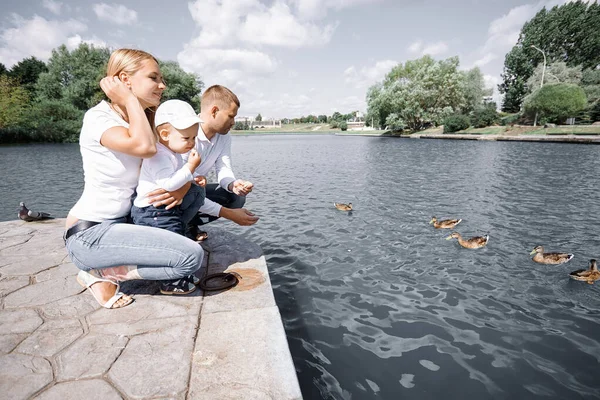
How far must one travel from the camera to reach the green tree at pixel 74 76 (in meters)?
48.1

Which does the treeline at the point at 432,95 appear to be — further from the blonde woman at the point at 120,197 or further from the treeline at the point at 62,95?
the blonde woman at the point at 120,197

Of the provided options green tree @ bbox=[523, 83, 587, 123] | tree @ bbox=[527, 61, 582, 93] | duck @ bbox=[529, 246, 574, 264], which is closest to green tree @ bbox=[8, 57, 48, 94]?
duck @ bbox=[529, 246, 574, 264]

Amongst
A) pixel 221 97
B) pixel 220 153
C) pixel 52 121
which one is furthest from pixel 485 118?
pixel 52 121

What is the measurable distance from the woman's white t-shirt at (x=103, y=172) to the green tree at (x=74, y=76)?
5549 cm

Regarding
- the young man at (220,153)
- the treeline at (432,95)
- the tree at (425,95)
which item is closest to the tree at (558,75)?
the treeline at (432,95)

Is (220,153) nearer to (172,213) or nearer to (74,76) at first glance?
(172,213)

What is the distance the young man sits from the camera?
4.25 meters

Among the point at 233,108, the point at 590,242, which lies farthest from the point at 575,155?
the point at 233,108

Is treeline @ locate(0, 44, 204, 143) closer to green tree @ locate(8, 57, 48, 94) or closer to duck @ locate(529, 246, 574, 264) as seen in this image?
green tree @ locate(8, 57, 48, 94)

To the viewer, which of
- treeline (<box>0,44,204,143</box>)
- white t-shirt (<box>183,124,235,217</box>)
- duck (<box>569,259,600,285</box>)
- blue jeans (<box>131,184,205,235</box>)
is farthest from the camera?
treeline (<box>0,44,204,143</box>)

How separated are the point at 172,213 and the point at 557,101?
52.4 metres

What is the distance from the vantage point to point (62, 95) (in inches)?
1934

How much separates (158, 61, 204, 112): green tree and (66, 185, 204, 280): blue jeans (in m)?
50.1

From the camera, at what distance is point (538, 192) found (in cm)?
1198
